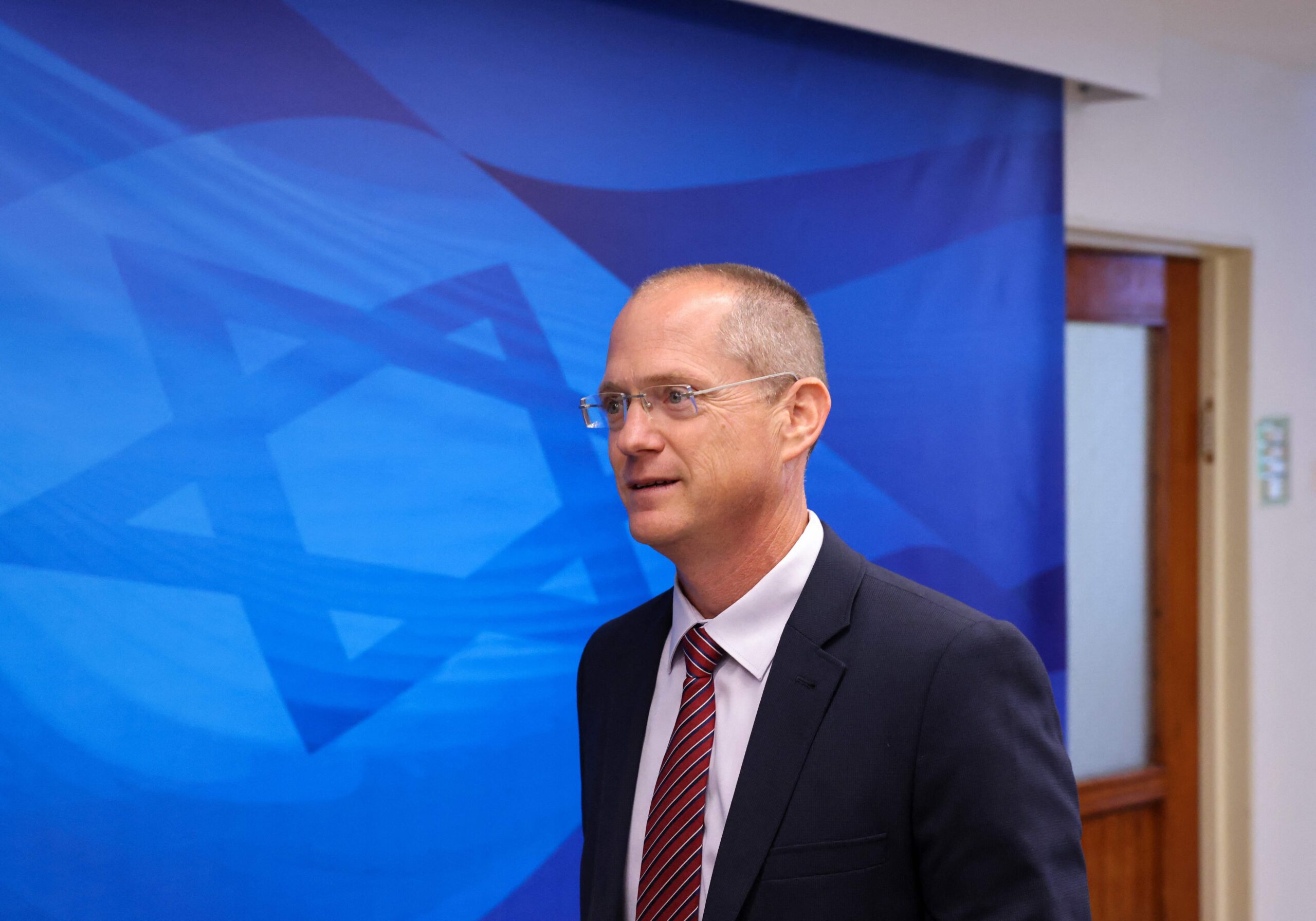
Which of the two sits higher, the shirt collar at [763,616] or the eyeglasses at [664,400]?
the eyeglasses at [664,400]

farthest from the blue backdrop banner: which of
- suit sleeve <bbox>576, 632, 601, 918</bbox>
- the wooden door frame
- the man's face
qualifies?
the wooden door frame

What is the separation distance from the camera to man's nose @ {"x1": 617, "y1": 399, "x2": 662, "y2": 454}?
1.22 meters

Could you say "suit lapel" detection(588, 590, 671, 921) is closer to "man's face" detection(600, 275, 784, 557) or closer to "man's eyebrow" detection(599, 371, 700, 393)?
"man's face" detection(600, 275, 784, 557)

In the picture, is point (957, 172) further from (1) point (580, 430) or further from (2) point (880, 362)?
(1) point (580, 430)

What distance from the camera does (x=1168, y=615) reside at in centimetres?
357

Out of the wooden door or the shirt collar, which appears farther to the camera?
the wooden door

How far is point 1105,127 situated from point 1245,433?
3.46ft

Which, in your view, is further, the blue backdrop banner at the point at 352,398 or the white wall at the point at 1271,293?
the white wall at the point at 1271,293

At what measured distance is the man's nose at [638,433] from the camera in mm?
1218

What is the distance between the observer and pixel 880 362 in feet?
8.81

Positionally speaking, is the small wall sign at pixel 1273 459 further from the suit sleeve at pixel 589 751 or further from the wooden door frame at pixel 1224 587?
the suit sleeve at pixel 589 751

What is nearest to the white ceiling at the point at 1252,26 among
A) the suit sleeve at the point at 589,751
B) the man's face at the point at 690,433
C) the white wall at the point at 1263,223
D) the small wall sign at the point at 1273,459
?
the white wall at the point at 1263,223

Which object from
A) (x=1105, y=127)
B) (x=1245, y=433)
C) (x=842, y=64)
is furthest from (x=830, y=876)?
(x=1245, y=433)

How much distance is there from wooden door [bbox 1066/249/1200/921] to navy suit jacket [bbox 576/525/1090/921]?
Result: 8.58 ft
